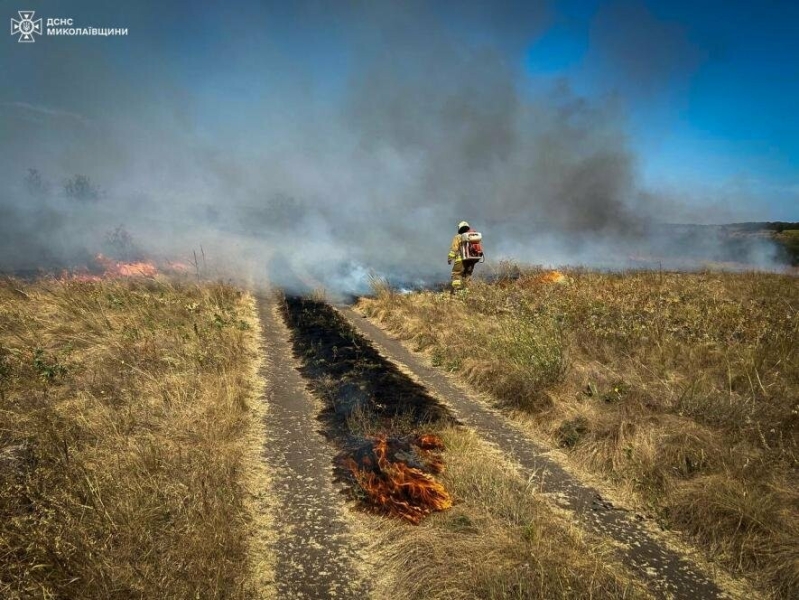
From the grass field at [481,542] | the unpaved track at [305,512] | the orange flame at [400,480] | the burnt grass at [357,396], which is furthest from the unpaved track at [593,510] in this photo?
the unpaved track at [305,512]

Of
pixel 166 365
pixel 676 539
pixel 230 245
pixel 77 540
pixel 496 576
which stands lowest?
pixel 676 539

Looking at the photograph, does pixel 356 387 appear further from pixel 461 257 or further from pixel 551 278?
pixel 551 278

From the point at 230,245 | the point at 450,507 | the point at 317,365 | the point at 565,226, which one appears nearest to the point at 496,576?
the point at 450,507

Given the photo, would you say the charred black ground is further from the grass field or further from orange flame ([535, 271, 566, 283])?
orange flame ([535, 271, 566, 283])

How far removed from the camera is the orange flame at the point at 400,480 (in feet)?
12.7

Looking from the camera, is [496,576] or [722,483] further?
[722,483]

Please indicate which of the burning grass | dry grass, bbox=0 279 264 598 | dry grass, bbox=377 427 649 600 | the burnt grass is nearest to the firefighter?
the burnt grass

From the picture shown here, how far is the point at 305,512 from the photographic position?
3.96 m

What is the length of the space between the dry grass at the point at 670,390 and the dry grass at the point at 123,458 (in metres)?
3.71

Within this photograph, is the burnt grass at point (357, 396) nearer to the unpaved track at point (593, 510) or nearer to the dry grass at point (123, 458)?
the unpaved track at point (593, 510)

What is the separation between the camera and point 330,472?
4652mm

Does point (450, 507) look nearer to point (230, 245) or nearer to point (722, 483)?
point (722, 483)

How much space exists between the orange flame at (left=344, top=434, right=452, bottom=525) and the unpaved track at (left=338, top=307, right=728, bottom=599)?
1.05m

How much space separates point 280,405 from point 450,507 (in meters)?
3.54
